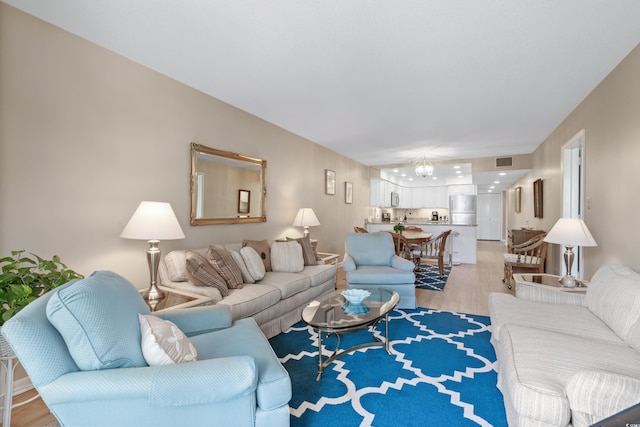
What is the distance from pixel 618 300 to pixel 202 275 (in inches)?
117

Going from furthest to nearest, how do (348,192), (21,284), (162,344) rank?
1. (348,192)
2. (21,284)
3. (162,344)

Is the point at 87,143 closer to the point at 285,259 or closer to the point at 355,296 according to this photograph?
the point at 285,259

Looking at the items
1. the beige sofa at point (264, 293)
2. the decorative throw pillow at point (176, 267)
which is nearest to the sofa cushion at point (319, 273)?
the beige sofa at point (264, 293)

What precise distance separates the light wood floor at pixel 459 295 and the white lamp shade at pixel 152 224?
46.2 inches

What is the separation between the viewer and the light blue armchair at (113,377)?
3.67 feet

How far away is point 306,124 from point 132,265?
2.99 metres

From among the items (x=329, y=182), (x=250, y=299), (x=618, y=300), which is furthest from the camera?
(x=329, y=182)

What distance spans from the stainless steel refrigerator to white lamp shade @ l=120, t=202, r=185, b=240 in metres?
9.27

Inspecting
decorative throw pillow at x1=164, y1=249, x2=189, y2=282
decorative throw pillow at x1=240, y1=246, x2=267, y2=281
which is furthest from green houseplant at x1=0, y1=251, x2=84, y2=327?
decorative throw pillow at x1=240, y1=246, x2=267, y2=281

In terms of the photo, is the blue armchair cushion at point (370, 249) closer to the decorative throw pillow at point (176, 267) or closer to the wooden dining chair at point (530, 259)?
the wooden dining chair at point (530, 259)

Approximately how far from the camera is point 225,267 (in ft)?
9.47

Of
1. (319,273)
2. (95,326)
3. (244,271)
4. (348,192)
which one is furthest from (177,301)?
(348,192)

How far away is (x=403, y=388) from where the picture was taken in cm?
207

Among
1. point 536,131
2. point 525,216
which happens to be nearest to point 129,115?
point 536,131
